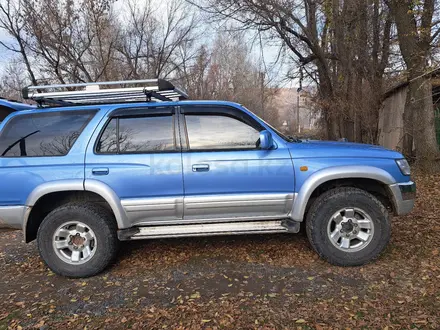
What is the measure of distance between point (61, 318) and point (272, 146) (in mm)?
2693

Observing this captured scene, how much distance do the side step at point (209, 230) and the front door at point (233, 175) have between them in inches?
3.3

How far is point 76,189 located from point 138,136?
2.92 ft

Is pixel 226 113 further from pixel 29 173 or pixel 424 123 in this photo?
pixel 424 123

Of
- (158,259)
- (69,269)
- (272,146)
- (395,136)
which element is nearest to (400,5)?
(395,136)

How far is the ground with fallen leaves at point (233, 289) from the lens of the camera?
9.48ft

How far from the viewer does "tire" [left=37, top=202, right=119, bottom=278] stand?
3736 millimetres

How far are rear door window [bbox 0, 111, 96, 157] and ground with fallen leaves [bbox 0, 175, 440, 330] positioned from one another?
1.50m

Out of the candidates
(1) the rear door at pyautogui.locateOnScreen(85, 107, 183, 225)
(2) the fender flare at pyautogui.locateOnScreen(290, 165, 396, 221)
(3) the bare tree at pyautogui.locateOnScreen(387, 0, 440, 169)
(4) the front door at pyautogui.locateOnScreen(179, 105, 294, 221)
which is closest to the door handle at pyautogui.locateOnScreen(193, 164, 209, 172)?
(4) the front door at pyautogui.locateOnScreen(179, 105, 294, 221)

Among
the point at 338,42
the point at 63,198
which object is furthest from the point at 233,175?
the point at 338,42

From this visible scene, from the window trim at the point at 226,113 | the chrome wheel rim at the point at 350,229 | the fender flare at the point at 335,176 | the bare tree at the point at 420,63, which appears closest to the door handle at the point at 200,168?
the window trim at the point at 226,113

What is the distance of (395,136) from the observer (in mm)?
13727

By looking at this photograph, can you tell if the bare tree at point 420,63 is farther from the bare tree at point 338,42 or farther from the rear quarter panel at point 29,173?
the rear quarter panel at point 29,173

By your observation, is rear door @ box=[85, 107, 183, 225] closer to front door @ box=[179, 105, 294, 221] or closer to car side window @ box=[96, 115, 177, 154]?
car side window @ box=[96, 115, 177, 154]

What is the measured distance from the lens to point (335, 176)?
372cm
